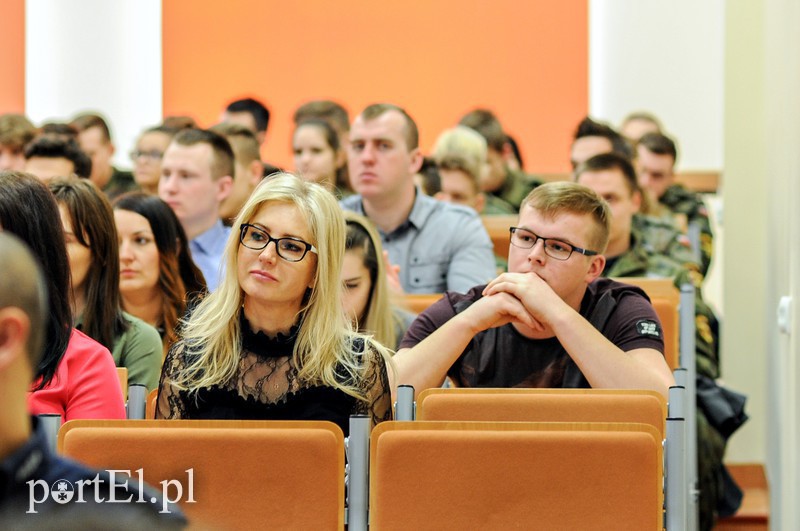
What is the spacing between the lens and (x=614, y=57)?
8.25 meters

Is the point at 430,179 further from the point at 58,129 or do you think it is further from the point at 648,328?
the point at 648,328

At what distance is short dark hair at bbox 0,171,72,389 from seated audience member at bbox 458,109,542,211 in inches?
155

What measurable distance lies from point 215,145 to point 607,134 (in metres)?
1.86

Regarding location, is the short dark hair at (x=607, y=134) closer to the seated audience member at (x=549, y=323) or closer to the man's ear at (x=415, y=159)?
the man's ear at (x=415, y=159)

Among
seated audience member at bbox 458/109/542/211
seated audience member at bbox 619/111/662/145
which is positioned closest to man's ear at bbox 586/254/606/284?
seated audience member at bbox 458/109/542/211

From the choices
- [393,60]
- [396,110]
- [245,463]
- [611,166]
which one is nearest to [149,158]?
[396,110]

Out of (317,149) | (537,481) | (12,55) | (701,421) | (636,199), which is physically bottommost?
(701,421)

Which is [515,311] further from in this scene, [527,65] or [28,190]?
[527,65]

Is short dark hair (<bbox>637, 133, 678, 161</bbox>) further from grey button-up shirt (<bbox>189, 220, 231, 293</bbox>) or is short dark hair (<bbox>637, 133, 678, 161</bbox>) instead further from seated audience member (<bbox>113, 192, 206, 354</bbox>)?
seated audience member (<bbox>113, 192, 206, 354</bbox>)

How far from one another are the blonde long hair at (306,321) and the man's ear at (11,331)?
1.54 m

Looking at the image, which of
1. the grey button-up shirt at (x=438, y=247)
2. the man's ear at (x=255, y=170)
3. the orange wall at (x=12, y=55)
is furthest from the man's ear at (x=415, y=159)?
the orange wall at (x=12, y=55)

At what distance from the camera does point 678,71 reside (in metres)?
7.60

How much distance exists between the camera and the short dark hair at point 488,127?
258 inches

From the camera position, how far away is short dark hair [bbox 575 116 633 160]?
5.73m
